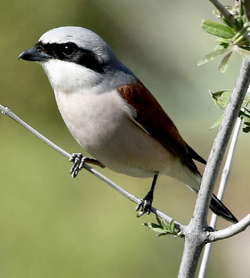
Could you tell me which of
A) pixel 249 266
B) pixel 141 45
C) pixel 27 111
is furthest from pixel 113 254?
pixel 141 45

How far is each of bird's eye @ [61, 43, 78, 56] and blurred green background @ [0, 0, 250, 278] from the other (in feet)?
5.58

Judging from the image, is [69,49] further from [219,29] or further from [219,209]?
[219,29]

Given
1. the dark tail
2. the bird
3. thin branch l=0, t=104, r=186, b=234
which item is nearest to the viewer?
thin branch l=0, t=104, r=186, b=234

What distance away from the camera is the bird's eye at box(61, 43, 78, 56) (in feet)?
7.55

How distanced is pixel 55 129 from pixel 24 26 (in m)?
1.11

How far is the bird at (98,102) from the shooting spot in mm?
2279

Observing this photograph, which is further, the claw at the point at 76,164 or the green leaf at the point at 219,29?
the claw at the point at 76,164

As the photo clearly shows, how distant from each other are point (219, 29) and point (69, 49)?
4.36ft

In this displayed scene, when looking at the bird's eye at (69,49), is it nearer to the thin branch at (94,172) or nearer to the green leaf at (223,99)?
the thin branch at (94,172)

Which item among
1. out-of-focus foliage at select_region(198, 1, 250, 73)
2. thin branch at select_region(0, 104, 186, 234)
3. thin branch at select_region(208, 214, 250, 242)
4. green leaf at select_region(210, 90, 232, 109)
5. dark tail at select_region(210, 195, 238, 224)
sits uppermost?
dark tail at select_region(210, 195, 238, 224)

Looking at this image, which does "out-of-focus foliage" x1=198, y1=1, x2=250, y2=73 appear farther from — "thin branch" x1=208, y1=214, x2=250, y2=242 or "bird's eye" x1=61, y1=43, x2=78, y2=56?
"bird's eye" x1=61, y1=43, x2=78, y2=56

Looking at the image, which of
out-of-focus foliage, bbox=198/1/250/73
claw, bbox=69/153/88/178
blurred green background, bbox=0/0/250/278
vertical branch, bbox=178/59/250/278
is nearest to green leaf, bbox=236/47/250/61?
out-of-focus foliage, bbox=198/1/250/73

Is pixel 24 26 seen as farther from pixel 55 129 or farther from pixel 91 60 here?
pixel 91 60

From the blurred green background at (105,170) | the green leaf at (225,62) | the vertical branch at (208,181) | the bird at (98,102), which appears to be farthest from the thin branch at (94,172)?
the blurred green background at (105,170)
